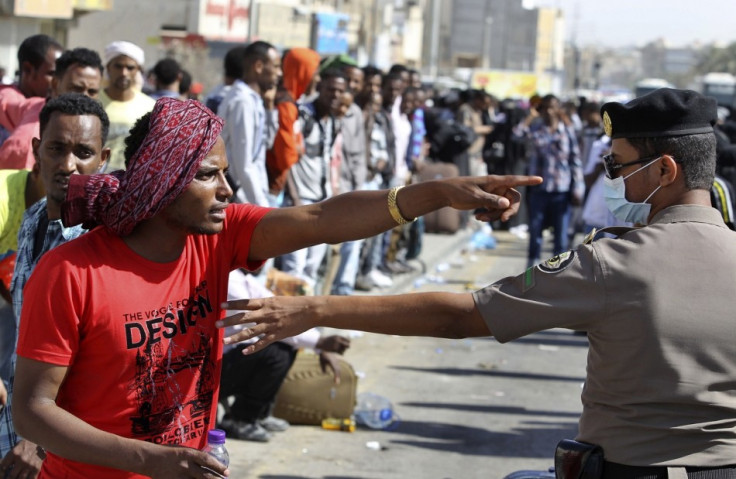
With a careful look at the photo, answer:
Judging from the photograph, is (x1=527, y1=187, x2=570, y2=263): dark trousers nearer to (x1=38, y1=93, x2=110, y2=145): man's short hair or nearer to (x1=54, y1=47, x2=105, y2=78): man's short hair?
(x1=54, y1=47, x2=105, y2=78): man's short hair

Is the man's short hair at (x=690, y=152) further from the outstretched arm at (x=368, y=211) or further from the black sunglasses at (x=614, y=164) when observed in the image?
the outstretched arm at (x=368, y=211)

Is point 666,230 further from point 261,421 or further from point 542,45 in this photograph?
point 542,45

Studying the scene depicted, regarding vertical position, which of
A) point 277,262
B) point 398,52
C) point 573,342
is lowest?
point 573,342

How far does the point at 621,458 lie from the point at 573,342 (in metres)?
7.88

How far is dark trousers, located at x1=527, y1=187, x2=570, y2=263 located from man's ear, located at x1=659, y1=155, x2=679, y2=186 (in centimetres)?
945

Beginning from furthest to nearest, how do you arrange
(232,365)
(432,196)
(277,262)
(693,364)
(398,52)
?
(398,52), (277,262), (232,365), (432,196), (693,364)

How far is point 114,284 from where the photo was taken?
290cm

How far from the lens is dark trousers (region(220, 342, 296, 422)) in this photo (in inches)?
248

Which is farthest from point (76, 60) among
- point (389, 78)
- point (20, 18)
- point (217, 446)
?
point (20, 18)

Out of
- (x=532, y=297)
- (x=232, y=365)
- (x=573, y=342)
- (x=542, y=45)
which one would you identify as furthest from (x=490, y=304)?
(x=542, y=45)

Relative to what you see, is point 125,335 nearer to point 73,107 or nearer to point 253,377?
point 73,107

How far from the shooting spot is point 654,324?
282 cm

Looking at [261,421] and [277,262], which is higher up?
[277,262]

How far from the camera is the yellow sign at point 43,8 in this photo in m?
22.8
